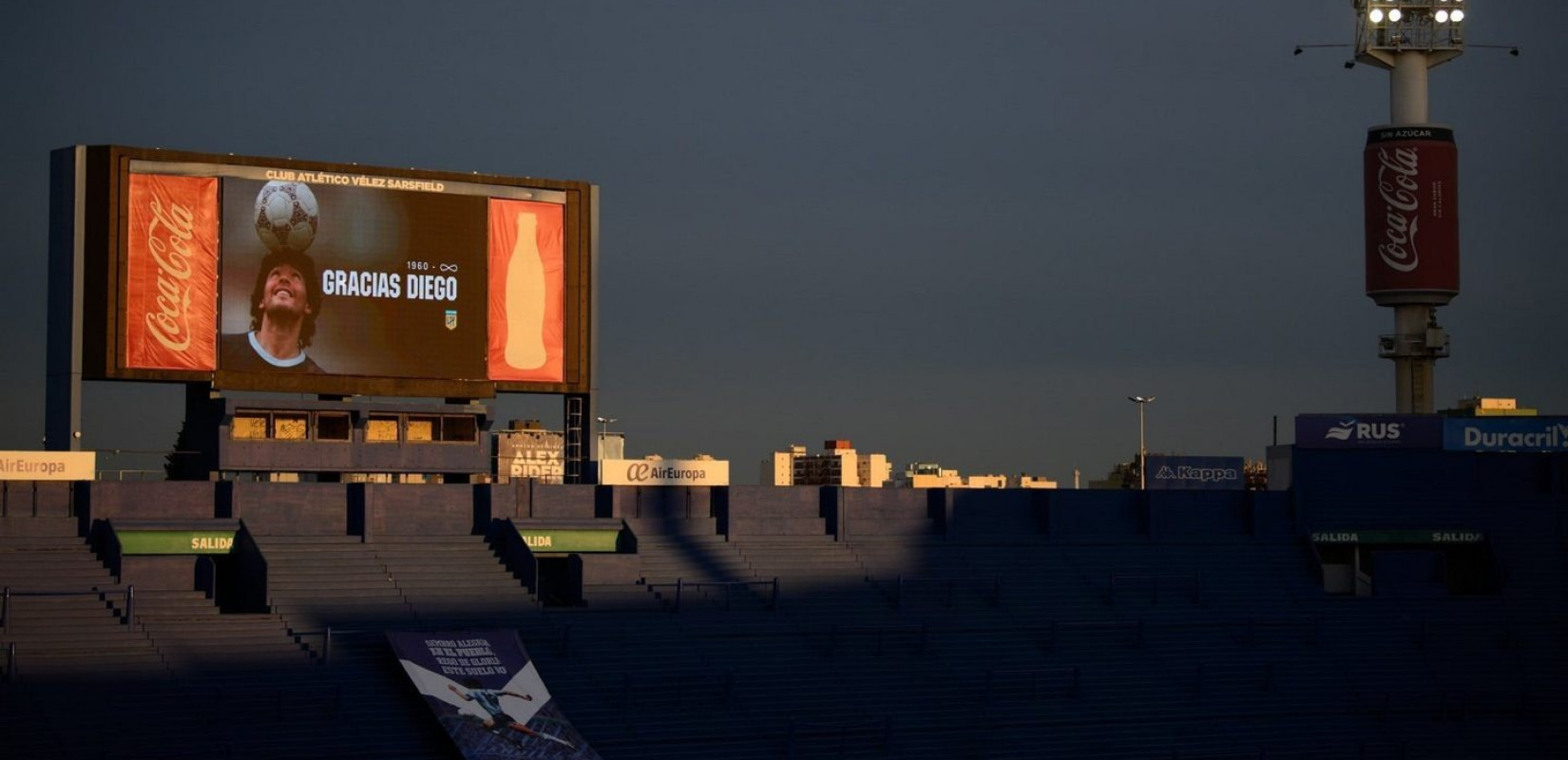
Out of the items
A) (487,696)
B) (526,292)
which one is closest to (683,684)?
(487,696)

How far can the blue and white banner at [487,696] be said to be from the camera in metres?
40.0

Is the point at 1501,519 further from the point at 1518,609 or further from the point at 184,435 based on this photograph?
the point at 184,435

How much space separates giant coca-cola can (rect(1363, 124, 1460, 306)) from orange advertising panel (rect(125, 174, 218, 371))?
121 feet

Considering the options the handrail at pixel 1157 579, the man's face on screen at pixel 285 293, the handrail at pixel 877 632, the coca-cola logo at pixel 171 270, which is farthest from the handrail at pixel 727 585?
the coca-cola logo at pixel 171 270

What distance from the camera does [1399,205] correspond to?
66.4 m

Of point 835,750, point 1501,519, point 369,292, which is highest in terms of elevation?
point 369,292

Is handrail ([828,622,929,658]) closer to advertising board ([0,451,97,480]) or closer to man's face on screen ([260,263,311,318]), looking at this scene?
man's face on screen ([260,263,311,318])

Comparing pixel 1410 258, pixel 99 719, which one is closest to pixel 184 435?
pixel 99 719

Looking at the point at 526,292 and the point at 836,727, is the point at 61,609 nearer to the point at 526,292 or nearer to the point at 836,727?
the point at 526,292

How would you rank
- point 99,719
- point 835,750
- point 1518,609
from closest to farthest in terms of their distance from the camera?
1. point 99,719
2. point 835,750
3. point 1518,609

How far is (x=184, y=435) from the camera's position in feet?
162

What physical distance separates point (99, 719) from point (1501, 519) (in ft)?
125

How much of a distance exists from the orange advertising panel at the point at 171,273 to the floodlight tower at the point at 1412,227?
36713mm

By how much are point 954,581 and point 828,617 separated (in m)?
4.44
